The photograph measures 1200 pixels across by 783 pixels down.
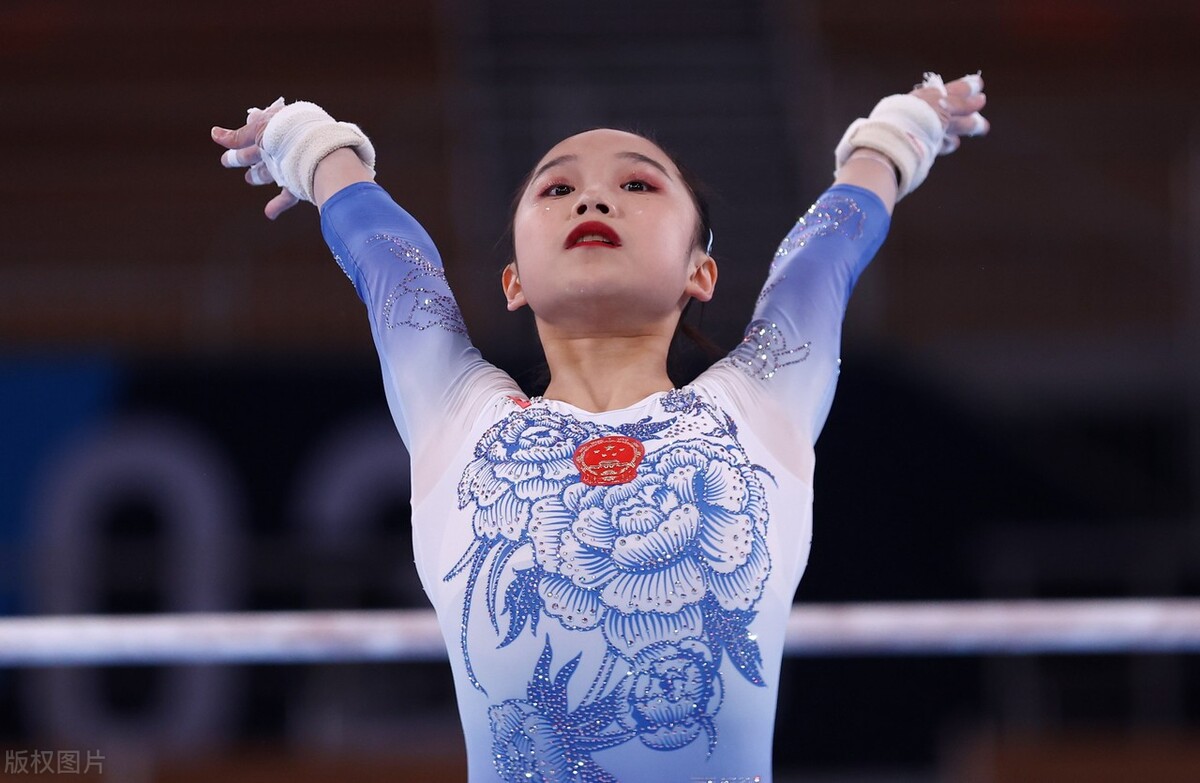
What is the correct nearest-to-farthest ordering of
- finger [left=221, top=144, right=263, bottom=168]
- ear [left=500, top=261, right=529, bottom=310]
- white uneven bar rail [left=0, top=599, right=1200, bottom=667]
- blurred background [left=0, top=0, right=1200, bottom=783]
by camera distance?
ear [left=500, top=261, right=529, bottom=310] → finger [left=221, top=144, right=263, bottom=168] → white uneven bar rail [left=0, top=599, right=1200, bottom=667] → blurred background [left=0, top=0, right=1200, bottom=783]

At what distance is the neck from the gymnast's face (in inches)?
1.2

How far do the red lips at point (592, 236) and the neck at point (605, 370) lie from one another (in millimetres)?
140

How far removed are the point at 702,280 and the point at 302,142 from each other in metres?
0.62

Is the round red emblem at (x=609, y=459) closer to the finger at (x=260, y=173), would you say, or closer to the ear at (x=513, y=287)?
the ear at (x=513, y=287)

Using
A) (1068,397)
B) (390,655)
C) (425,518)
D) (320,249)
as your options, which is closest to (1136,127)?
(1068,397)

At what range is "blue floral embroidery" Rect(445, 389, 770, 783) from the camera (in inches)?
58.9

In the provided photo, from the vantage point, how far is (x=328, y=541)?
4.23 meters

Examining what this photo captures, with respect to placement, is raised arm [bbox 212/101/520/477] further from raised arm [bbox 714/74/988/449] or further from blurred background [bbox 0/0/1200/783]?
blurred background [bbox 0/0/1200/783]

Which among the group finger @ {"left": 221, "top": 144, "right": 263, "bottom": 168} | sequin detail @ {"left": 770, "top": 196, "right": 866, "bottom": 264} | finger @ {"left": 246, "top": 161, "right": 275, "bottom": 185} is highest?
finger @ {"left": 221, "top": 144, "right": 263, "bottom": 168}

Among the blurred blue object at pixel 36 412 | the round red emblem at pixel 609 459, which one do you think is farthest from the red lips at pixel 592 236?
the blurred blue object at pixel 36 412

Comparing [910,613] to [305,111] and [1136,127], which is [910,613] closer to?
[305,111]

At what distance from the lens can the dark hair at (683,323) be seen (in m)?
1.88

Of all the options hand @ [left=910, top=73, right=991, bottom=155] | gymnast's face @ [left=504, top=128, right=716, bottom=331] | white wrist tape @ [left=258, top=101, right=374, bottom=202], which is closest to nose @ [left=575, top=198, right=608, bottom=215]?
gymnast's face @ [left=504, top=128, right=716, bottom=331]

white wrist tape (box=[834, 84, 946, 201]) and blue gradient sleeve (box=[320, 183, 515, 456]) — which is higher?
white wrist tape (box=[834, 84, 946, 201])
